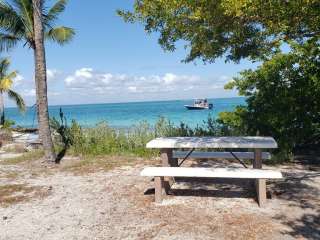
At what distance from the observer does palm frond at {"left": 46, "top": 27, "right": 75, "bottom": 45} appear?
67.8 ft

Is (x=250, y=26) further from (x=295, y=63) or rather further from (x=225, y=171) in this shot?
(x=295, y=63)

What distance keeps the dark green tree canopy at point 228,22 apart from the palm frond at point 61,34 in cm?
1387

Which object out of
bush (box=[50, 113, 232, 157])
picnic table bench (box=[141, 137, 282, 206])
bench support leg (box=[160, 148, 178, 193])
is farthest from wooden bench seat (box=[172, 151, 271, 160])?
bush (box=[50, 113, 232, 157])

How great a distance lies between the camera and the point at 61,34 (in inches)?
813

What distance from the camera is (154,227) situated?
557 cm

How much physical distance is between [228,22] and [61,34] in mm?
15992

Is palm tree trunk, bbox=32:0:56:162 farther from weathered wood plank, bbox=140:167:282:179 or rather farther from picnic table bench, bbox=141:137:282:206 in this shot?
weathered wood plank, bbox=140:167:282:179

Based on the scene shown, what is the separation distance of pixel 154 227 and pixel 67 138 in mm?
7847

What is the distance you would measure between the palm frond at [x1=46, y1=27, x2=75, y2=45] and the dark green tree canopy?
13.9 m

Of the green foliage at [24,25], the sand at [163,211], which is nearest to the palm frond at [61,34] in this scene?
the green foliage at [24,25]

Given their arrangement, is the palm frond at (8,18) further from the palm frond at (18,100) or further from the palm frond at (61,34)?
the palm frond at (18,100)

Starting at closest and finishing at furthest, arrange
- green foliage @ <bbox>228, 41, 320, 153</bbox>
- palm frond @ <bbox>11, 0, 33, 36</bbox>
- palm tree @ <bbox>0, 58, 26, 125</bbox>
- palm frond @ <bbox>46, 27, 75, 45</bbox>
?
green foliage @ <bbox>228, 41, 320, 153</bbox> < palm frond @ <bbox>11, 0, 33, 36</bbox> < palm frond @ <bbox>46, 27, 75, 45</bbox> < palm tree @ <bbox>0, 58, 26, 125</bbox>

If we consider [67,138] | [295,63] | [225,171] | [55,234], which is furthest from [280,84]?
[55,234]

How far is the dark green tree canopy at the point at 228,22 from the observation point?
4.96 meters
